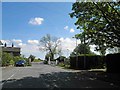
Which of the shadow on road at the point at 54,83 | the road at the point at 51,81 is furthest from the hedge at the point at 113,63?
the shadow on road at the point at 54,83

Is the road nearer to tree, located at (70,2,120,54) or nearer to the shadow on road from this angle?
the shadow on road

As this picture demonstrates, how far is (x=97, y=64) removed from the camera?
1886 inches

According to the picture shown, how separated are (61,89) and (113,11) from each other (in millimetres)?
11941

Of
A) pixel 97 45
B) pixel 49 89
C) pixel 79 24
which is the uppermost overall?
pixel 79 24

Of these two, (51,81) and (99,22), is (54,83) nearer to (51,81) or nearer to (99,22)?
(51,81)

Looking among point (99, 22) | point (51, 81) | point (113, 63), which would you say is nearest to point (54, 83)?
point (51, 81)

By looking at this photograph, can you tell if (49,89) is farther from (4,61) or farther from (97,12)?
(4,61)

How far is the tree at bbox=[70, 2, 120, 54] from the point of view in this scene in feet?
80.6

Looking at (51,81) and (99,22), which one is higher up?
(99,22)

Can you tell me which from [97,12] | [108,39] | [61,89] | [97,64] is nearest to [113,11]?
[97,12]

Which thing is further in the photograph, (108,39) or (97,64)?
(97,64)

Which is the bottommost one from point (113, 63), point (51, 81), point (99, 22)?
point (51, 81)

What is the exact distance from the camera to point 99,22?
28953mm

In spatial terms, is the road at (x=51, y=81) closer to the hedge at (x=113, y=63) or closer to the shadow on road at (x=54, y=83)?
the shadow on road at (x=54, y=83)
